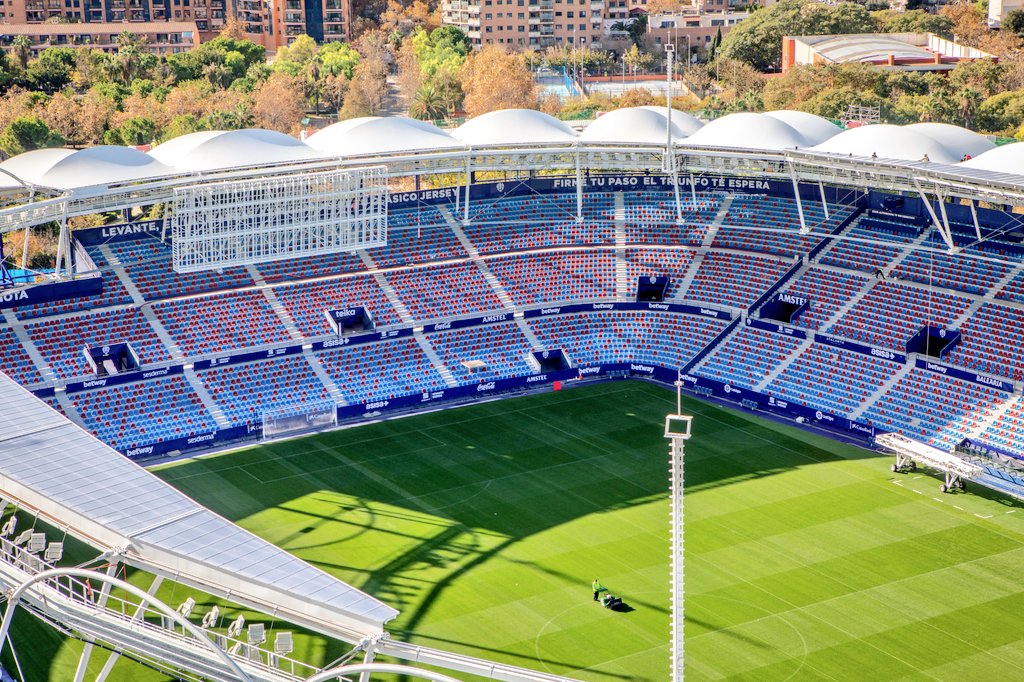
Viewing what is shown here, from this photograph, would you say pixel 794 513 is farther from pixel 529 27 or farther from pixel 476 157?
pixel 529 27

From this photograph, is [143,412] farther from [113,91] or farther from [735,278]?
[113,91]

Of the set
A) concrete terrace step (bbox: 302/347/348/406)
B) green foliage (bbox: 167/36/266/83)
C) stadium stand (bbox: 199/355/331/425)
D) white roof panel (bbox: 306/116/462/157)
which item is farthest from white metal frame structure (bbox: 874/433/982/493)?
green foliage (bbox: 167/36/266/83)

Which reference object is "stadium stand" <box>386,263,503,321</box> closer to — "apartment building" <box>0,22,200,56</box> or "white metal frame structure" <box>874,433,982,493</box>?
"white metal frame structure" <box>874,433,982,493</box>

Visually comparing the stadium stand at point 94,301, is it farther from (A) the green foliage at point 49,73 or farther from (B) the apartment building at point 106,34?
(B) the apartment building at point 106,34

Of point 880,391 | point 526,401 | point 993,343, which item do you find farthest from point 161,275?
point 993,343

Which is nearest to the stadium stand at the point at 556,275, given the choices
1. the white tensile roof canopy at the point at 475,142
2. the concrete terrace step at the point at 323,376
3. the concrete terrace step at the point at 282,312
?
the white tensile roof canopy at the point at 475,142
